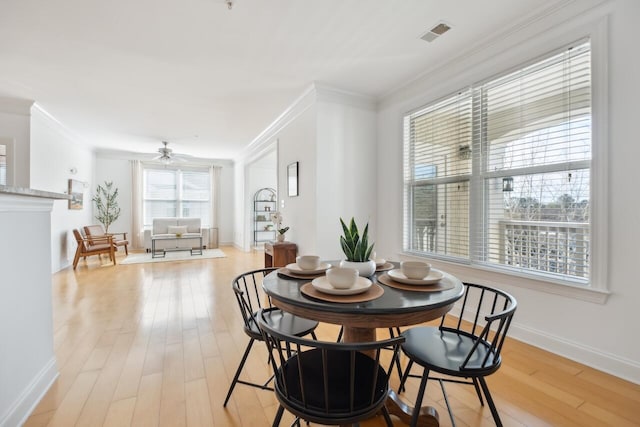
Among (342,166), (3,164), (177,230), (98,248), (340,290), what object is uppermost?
(3,164)

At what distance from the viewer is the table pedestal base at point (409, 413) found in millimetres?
1390

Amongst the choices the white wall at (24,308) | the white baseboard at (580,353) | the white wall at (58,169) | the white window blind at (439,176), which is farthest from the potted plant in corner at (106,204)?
the white baseboard at (580,353)

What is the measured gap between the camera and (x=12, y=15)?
2250 millimetres

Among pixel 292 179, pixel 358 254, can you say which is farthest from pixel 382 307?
pixel 292 179

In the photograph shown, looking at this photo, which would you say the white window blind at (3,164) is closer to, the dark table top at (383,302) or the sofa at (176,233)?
the sofa at (176,233)

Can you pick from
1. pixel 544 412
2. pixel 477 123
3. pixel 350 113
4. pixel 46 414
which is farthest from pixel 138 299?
pixel 477 123

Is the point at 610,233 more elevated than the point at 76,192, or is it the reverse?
the point at 76,192

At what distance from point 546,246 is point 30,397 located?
11.7 feet

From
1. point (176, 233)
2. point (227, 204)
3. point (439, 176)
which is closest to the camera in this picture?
point (439, 176)

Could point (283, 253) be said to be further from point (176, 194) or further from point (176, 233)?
point (176, 194)

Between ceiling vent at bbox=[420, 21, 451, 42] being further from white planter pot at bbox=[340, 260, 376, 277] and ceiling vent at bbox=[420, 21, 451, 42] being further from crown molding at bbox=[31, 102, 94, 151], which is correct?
crown molding at bbox=[31, 102, 94, 151]

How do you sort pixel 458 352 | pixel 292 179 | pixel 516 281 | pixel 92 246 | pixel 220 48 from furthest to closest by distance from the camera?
pixel 92 246
pixel 292 179
pixel 220 48
pixel 516 281
pixel 458 352

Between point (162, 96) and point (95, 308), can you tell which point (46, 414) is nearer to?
point (95, 308)

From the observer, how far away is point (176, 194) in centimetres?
812
